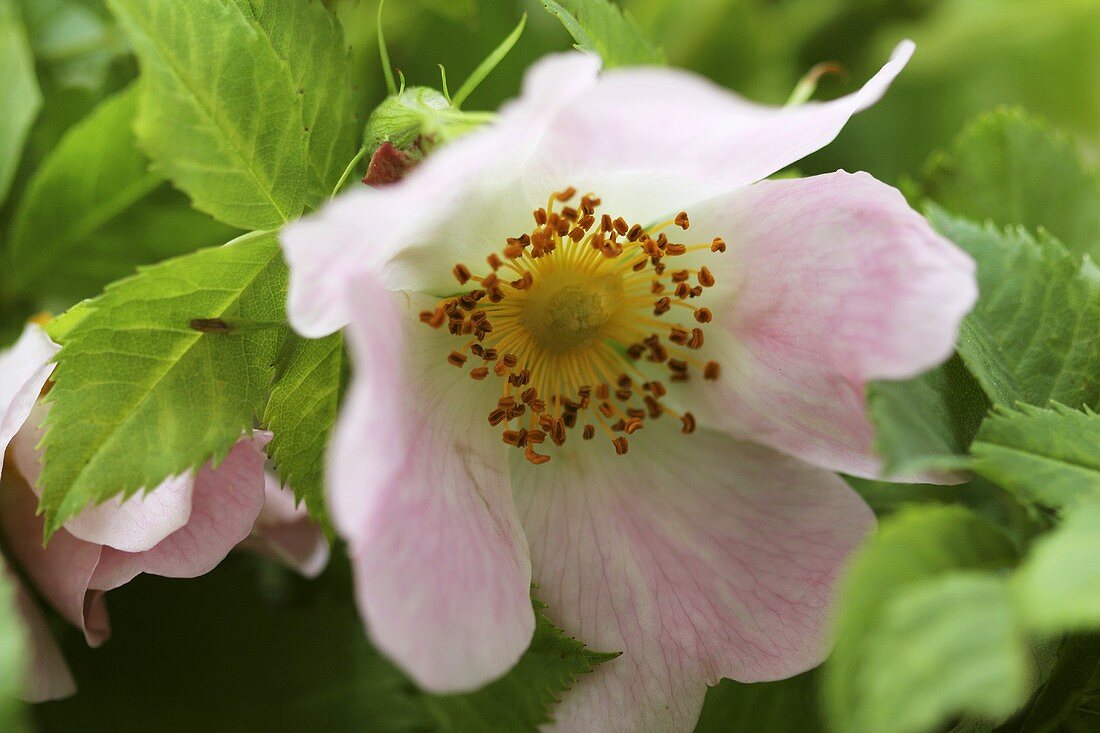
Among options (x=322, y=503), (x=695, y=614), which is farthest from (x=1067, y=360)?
(x=322, y=503)

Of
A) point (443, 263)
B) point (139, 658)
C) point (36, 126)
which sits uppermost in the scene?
point (443, 263)

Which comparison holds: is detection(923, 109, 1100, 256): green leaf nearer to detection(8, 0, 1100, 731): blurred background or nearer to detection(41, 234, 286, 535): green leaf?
detection(8, 0, 1100, 731): blurred background

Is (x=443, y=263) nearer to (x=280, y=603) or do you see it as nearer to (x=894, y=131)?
(x=280, y=603)

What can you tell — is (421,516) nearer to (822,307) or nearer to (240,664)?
(822,307)

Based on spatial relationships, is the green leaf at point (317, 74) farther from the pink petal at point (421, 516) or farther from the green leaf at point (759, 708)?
the green leaf at point (759, 708)

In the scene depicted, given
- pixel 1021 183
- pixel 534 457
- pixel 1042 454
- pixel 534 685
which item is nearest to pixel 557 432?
pixel 534 457

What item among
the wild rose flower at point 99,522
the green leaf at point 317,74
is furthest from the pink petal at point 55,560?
the green leaf at point 317,74

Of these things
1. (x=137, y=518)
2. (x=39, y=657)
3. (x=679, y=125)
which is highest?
(x=679, y=125)
